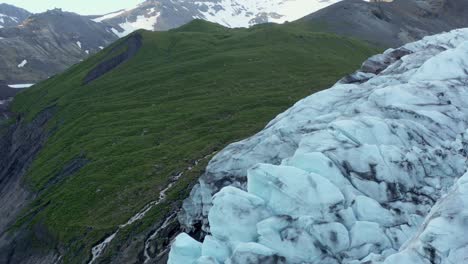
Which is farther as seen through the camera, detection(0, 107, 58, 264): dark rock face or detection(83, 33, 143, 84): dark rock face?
detection(83, 33, 143, 84): dark rock face

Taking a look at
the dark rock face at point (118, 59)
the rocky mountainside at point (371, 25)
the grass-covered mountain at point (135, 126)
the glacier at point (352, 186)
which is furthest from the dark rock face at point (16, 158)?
the rocky mountainside at point (371, 25)

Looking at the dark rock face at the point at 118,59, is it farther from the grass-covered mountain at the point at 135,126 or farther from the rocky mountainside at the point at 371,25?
the rocky mountainside at the point at 371,25

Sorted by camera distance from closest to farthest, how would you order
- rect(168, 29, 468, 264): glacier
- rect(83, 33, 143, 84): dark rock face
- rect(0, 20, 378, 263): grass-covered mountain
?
rect(168, 29, 468, 264): glacier, rect(0, 20, 378, 263): grass-covered mountain, rect(83, 33, 143, 84): dark rock face

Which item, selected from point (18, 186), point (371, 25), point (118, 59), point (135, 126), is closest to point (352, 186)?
point (135, 126)

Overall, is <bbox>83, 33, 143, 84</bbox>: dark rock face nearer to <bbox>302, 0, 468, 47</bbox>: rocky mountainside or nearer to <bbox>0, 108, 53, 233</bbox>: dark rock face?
<bbox>0, 108, 53, 233</bbox>: dark rock face

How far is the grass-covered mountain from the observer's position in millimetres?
48688

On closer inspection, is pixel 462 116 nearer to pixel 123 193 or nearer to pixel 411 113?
pixel 411 113

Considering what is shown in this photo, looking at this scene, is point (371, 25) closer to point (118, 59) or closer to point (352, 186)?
point (118, 59)

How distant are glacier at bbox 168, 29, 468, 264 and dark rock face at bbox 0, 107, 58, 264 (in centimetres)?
2162

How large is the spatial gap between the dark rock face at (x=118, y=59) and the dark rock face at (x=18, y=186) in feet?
72.7

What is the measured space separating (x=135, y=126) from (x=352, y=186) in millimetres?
51419

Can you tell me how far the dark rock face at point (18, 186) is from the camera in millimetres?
51469

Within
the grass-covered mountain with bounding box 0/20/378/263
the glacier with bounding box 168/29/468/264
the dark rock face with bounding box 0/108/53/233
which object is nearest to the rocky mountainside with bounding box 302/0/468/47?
the grass-covered mountain with bounding box 0/20/378/263

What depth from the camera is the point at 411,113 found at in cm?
3569
